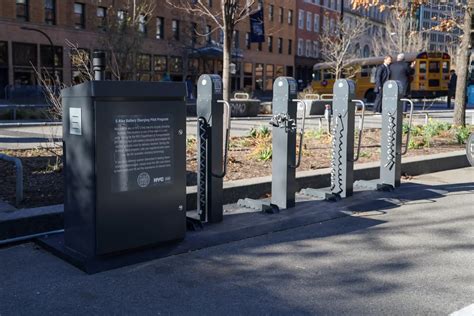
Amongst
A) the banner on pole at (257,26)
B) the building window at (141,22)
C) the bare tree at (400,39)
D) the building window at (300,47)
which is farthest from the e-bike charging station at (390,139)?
the building window at (300,47)

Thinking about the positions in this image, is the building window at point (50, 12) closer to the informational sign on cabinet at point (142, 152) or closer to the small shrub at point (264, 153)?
the small shrub at point (264, 153)

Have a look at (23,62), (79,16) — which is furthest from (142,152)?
(79,16)

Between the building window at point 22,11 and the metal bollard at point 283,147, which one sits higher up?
the building window at point 22,11

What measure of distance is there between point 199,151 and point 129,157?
3.88ft

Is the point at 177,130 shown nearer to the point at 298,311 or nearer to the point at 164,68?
the point at 298,311

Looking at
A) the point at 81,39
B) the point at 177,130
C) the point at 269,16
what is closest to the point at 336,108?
the point at 177,130

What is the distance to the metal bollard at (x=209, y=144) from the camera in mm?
5727

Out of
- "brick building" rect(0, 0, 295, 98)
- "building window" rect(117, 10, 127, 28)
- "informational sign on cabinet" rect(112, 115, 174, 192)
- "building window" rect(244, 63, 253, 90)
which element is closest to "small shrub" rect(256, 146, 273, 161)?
"informational sign on cabinet" rect(112, 115, 174, 192)

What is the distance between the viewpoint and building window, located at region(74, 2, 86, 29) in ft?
136

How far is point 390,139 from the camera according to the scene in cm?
799

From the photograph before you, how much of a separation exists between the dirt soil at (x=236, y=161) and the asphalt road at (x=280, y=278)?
1.40m

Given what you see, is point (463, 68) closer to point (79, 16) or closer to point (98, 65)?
point (98, 65)

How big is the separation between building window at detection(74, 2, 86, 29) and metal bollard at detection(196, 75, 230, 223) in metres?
38.2

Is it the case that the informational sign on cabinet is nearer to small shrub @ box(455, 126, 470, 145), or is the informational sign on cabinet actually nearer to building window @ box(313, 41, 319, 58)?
small shrub @ box(455, 126, 470, 145)
